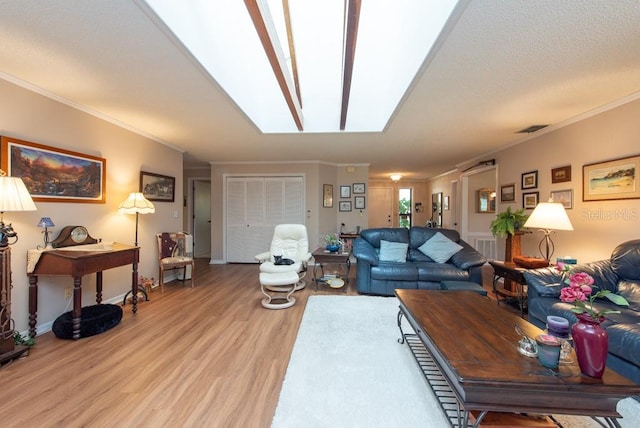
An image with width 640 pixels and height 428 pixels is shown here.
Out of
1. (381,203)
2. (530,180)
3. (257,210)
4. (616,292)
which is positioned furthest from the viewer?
(381,203)

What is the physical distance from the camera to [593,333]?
120cm

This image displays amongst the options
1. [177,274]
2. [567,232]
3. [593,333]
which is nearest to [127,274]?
[177,274]

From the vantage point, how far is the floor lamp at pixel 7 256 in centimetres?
203

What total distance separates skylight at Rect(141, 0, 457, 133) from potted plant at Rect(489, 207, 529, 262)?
2.05 metres

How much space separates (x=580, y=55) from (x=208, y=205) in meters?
7.44

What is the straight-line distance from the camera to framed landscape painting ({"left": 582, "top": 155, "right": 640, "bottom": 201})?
8.52ft

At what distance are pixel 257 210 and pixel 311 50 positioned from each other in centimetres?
382

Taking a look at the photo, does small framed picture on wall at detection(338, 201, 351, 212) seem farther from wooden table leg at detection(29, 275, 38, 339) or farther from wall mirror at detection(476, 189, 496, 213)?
wooden table leg at detection(29, 275, 38, 339)

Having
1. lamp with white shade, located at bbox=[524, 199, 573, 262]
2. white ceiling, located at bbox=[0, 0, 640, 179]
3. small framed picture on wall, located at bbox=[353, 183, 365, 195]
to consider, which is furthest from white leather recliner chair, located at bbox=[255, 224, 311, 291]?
lamp with white shade, located at bbox=[524, 199, 573, 262]

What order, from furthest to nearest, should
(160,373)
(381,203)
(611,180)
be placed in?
(381,203) < (611,180) < (160,373)

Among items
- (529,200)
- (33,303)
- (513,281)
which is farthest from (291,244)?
(529,200)

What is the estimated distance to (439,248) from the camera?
13.1ft

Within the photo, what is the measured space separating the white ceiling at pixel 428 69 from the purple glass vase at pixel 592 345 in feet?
5.74

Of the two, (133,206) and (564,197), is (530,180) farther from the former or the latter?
(133,206)
